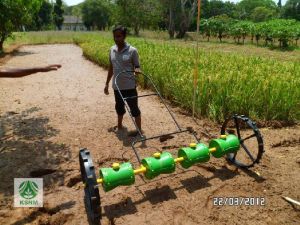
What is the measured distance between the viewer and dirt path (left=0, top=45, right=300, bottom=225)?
3.41 m

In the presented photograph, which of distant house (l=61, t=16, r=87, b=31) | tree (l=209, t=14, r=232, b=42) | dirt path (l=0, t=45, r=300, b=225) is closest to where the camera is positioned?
dirt path (l=0, t=45, r=300, b=225)

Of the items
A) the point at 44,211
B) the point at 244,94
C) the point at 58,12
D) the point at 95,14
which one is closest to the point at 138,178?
the point at 44,211

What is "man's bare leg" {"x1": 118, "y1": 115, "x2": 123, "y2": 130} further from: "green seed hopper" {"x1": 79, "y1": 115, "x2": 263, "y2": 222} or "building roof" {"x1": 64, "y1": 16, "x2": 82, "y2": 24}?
"building roof" {"x1": 64, "y1": 16, "x2": 82, "y2": 24}

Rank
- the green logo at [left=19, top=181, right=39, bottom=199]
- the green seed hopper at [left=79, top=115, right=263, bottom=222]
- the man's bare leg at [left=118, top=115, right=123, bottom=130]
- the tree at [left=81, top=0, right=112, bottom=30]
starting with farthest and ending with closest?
the tree at [left=81, top=0, right=112, bottom=30] → the man's bare leg at [left=118, top=115, right=123, bottom=130] → the green logo at [left=19, top=181, right=39, bottom=199] → the green seed hopper at [left=79, top=115, right=263, bottom=222]

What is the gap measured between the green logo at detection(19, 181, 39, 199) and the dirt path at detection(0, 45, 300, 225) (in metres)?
0.12

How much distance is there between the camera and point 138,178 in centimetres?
418

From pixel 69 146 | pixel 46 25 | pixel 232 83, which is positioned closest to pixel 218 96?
Answer: pixel 232 83

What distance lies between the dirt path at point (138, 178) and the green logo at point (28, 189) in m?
0.12

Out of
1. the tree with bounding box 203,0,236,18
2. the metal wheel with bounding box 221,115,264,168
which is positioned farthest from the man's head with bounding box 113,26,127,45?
the tree with bounding box 203,0,236,18

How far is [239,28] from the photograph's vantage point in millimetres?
33938

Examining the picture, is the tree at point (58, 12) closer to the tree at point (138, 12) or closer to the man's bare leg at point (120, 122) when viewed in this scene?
the tree at point (138, 12)

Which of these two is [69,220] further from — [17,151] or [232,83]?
[232,83]

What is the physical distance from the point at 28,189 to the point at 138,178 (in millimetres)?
1393

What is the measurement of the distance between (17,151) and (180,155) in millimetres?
2749
